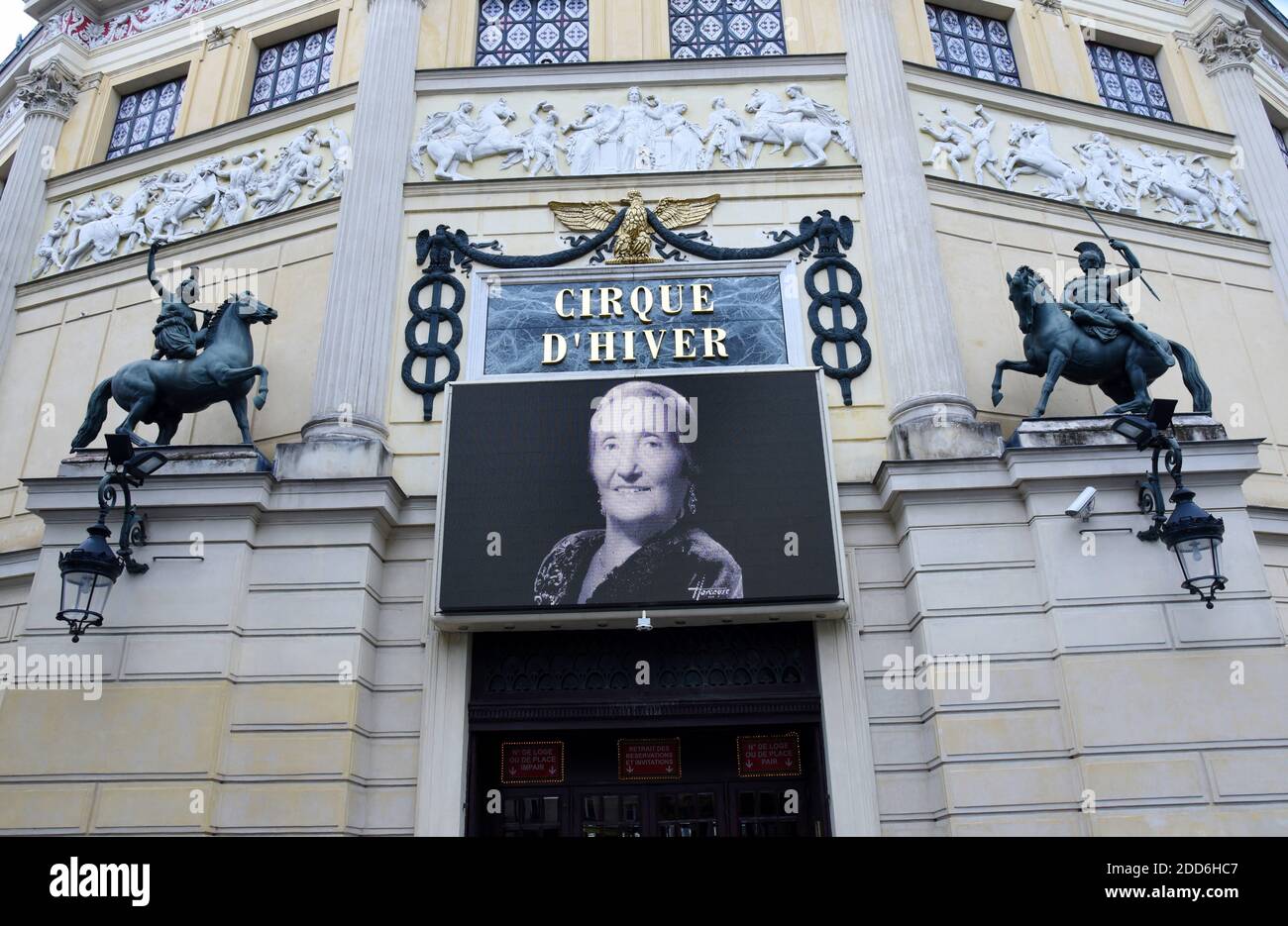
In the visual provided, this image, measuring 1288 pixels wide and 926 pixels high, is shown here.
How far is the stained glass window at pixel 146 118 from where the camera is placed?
1733 centimetres

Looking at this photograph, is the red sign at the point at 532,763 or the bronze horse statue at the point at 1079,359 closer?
the red sign at the point at 532,763

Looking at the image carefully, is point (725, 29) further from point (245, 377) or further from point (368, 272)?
point (245, 377)

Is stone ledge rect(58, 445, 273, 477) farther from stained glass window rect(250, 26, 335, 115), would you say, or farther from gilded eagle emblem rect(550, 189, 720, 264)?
stained glass window rect(250, 26, 335, 115)

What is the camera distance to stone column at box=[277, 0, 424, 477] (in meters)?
11.8

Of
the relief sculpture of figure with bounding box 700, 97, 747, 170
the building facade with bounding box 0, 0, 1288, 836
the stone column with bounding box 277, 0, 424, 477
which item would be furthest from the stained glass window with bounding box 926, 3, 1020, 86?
the stone column with bounding box 277, 0, 424, 477

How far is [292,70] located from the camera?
16781 mm

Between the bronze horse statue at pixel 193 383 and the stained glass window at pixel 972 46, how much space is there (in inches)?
487

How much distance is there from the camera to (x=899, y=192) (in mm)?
13453

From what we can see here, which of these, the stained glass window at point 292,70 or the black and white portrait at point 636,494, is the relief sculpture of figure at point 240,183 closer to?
the stained glass window at point 292,70

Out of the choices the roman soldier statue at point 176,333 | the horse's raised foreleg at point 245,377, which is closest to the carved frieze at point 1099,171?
the horse's raised foreleg at point 245,377
